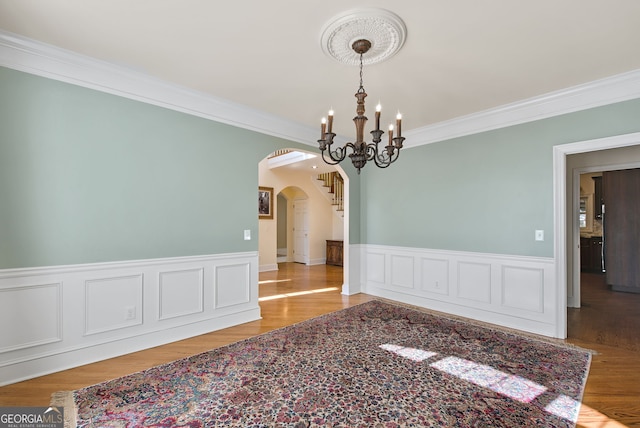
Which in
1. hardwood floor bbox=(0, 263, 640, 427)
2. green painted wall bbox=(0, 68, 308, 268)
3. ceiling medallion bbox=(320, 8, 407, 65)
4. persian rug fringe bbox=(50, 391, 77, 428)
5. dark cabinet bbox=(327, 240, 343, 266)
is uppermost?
ceiling medallion bbox=(320, 8, 407, 65)

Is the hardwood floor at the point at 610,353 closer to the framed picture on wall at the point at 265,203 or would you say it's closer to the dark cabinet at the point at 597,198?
the dark cabinet at the point at 597,198

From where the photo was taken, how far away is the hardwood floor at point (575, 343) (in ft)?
7.03

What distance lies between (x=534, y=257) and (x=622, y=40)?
7.43ft

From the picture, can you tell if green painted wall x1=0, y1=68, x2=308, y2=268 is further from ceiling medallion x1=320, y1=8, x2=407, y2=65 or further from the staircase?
the staircase

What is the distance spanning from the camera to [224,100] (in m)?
3.62

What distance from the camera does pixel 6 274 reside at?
2.39 m

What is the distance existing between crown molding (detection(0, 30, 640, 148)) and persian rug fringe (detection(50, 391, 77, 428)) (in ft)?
8.50

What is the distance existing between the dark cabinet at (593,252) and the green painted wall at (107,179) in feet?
27.4

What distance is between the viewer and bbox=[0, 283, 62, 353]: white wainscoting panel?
7.87ft

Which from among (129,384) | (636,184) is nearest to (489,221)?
(636,184)

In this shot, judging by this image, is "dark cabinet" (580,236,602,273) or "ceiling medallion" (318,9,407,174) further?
"dark cabinet" (580,236,602,273)

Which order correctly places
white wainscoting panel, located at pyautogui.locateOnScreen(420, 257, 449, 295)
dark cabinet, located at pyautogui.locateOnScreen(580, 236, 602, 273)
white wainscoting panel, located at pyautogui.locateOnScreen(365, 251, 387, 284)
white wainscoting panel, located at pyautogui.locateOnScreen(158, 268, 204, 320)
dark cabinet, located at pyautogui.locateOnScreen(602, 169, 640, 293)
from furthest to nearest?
dark cabinet, located at pyautogui.locateOnScreen(580, 236, 602, 273) → dark cabinet, located at pyautogui.locateOnScreen(602, 169, 640, 293) → white wainscoting panel, located at pyautogui.locateOnScreen(365, 251, 387, 284) → white wainscoting panel, located at pyautogui.locateOnScreen(420, 257, 449, 295) → white wainscoting panel, located at pyautogui.locateOnScreen(158, 268, 204, 320)

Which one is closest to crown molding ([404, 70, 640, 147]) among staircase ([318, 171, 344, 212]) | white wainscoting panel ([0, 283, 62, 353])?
staircase ([318, 171, 344, 212])

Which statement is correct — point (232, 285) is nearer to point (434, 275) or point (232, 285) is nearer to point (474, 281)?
point (434, 275)
